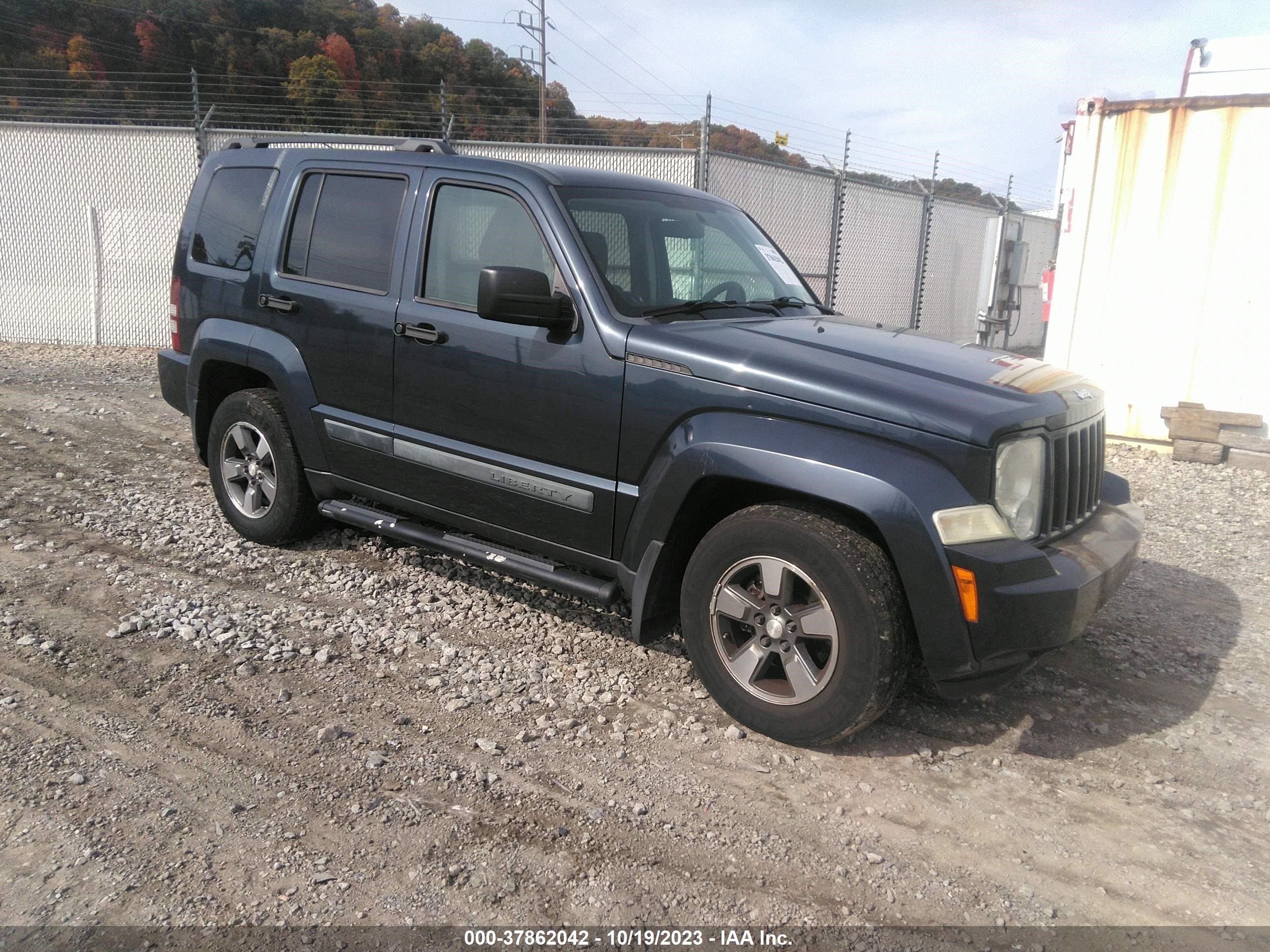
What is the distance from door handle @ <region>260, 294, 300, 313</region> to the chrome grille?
3522 mm

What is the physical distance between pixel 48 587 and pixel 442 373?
7.59ft

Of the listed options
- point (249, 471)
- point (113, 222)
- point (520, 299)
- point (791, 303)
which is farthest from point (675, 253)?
point (113, 222)

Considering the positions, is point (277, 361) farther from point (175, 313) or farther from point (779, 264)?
point (779, 264)

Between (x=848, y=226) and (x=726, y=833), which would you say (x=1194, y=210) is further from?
(x=726, y=833)

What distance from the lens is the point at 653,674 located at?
3.87 meters

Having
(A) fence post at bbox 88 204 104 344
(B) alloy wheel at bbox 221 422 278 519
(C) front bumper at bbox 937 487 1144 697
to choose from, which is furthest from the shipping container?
(A) fence post at bbox 88 204 104 344

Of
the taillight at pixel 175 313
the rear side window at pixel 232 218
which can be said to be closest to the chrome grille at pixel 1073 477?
the rear side window at pixel 232 218

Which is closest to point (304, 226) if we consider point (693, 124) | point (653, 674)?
point (653, 674)

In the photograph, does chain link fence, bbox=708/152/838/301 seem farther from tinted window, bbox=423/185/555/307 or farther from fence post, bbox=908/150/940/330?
tinted window, bbox=423/185/555/307

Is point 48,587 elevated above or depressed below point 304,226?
below

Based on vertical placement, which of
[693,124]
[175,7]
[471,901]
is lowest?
[471,901]

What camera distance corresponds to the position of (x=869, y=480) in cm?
299

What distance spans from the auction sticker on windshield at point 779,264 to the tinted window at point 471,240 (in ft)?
4.35

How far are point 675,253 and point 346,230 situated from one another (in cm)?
163
